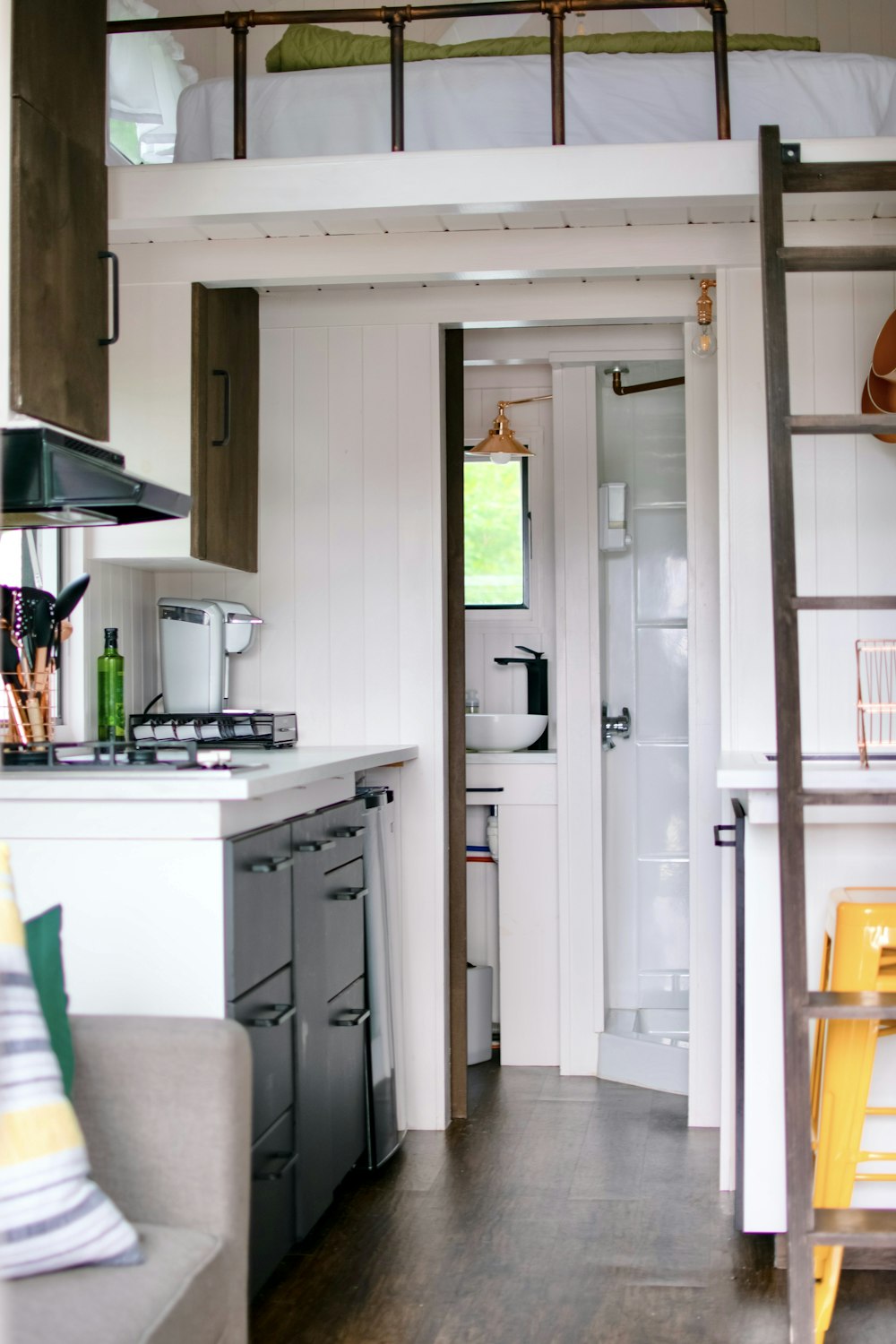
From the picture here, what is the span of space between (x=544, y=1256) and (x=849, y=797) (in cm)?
119

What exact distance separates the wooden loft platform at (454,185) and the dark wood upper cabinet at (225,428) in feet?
1.44

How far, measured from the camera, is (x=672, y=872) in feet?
15.9

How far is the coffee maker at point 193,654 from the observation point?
3639 millimetres

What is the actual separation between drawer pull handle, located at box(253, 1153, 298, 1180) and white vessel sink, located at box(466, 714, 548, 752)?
2.16m

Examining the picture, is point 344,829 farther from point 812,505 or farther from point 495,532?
point 495,532

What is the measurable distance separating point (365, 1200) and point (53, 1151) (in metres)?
1.70

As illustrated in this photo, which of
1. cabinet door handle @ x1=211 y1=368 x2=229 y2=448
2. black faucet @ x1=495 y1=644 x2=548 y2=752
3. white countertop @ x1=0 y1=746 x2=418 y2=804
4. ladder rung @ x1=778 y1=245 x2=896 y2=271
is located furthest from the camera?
black faucet @ x1=495 y1=644 x2=548 y2=752

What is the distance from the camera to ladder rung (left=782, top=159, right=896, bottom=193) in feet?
9.04

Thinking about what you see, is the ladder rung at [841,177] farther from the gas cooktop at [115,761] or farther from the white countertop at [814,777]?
the gas cooktop at [115,761]

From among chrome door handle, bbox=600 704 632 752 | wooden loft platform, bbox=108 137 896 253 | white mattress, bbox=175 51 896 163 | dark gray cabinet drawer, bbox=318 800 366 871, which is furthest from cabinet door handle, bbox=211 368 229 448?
chrome door handle, bbox=600 704 632 752

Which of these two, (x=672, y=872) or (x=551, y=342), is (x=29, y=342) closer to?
(x=551, y=342)

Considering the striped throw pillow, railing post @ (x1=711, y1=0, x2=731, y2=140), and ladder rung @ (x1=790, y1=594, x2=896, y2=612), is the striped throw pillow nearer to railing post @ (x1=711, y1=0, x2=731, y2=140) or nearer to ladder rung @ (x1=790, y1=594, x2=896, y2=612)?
ladder rung @ (x1=790, y1=594, x2=896, y2=612)

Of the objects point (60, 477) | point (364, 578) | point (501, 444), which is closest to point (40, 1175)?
point (60, 477)

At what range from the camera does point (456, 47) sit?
10.4ft
